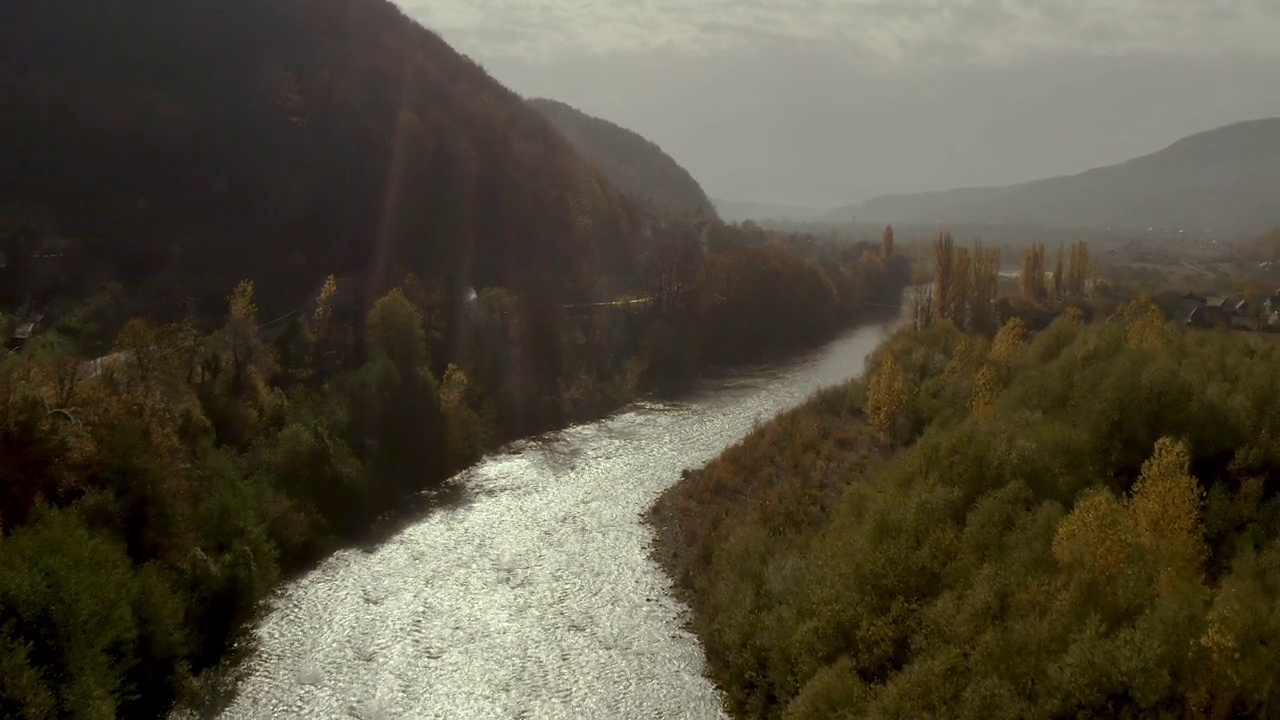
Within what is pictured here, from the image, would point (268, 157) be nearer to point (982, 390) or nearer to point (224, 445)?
point (224, 445)

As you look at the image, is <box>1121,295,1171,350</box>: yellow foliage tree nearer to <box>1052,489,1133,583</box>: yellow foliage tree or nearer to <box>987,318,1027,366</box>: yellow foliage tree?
<box>987,318,1027,366</box>: yellow foliage tree

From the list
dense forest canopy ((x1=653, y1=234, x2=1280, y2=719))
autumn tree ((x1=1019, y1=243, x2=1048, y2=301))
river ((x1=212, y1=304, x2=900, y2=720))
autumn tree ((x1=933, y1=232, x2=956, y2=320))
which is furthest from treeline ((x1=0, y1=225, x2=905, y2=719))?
autumn tree ((x1=1019, y1=243, x2=1048, y2=301))

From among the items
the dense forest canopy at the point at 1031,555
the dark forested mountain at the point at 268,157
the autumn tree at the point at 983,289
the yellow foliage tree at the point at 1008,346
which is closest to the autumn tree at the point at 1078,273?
the autumn tree at the point at 983,289

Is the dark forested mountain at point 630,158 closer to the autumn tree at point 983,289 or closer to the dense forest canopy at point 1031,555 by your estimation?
the autumn tree at point 983,289

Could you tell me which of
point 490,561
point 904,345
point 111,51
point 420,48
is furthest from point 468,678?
point 420,48

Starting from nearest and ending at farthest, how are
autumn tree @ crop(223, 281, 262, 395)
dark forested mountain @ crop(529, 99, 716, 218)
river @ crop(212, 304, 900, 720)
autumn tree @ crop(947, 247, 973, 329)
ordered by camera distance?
A: 1. river @ crop(212, 304, 900, 720)
2. autumn tree @ crop(223, 281, 262, 395)
3. autumn tree @ crop(947, 247, 973, 329)
4. dark forested mountain @ crop(529, 99, 716, 218)

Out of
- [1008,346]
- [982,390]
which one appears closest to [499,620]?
[982,390]

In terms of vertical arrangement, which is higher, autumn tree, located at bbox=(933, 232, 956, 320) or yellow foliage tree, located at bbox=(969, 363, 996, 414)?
autumn tree, located at bbox=(933, 232, 956, 320)
